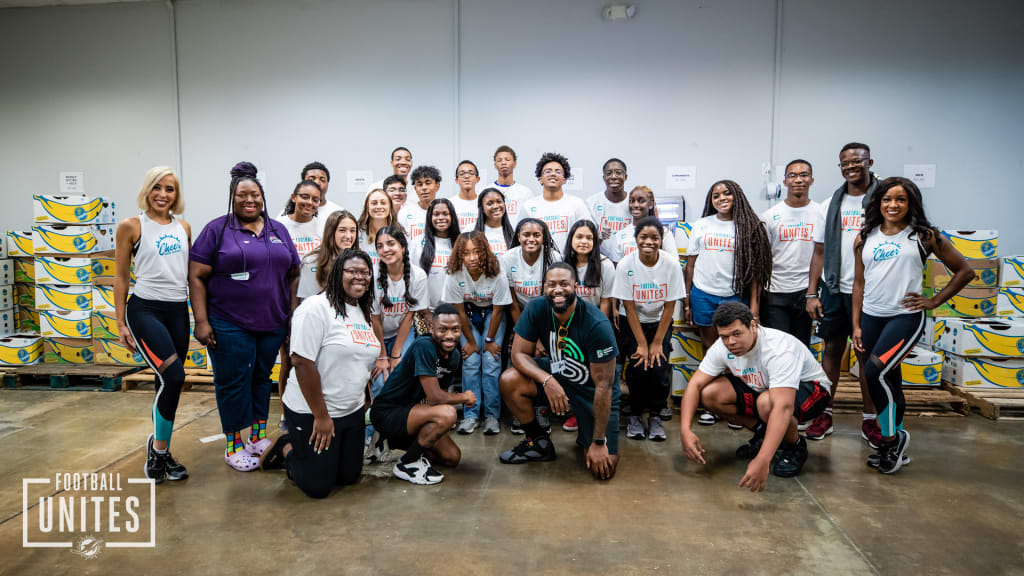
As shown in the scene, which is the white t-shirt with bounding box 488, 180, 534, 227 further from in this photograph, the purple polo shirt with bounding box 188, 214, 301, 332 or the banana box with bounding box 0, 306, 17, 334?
the banana box with bounding box 0, 306, 17, 334

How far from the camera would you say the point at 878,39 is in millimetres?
5570

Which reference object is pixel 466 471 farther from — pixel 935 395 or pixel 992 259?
pixel 992 259

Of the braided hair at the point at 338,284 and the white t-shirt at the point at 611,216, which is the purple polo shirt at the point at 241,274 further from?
the white t-shirt at the point at 611,216

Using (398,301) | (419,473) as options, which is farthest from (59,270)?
(419,473)

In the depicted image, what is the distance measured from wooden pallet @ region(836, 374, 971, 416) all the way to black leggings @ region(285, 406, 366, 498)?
11.2ft

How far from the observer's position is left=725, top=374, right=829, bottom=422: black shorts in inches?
126

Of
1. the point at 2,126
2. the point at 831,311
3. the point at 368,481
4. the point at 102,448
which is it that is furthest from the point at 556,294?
the point at 2,126

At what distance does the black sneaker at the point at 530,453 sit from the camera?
3.39 meters

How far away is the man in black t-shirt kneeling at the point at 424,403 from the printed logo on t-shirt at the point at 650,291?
1226mm

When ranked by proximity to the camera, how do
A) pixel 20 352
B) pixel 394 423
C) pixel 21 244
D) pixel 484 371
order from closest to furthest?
pixel 394 423, pixel 484 371, pixel 20 352, pixel 21 244

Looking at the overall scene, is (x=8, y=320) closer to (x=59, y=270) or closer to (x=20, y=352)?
(x=20, y=352)

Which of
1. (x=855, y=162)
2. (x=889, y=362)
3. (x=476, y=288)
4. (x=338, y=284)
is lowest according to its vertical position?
(x=889, y=362)

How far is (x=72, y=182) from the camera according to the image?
6617 millimetres

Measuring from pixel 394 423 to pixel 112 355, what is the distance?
11.6 ft
